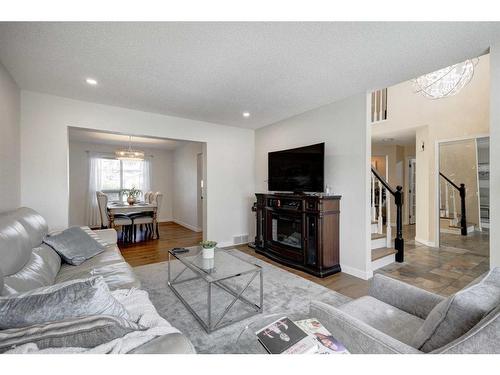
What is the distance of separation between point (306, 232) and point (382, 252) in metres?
1.32

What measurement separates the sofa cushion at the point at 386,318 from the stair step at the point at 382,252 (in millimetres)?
1966

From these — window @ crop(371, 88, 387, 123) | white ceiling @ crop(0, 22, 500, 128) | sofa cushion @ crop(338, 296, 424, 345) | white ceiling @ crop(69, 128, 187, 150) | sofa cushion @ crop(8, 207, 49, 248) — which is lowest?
sofa cushion @ crop(338, 296, 424, 345)

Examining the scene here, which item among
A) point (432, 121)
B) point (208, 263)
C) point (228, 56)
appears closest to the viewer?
point (228, 56)

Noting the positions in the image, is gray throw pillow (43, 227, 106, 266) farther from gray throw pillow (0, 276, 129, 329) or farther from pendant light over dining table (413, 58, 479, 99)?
pendant light over dining table (413, 58, 479, 99)

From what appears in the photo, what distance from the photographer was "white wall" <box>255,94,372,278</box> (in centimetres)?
288

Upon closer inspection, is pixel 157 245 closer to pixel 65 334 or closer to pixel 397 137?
pixel 65 334

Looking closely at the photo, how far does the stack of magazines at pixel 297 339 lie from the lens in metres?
0.98

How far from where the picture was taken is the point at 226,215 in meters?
4.48

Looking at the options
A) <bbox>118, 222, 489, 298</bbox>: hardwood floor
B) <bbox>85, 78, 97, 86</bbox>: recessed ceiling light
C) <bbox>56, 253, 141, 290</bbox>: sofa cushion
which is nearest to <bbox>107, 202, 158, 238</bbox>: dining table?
<bbox>118, 222, 489, 298</bbox>: hardwood floor

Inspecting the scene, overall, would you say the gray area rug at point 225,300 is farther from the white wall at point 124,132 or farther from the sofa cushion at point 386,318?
the white wall at point 124,132

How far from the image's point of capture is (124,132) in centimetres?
347

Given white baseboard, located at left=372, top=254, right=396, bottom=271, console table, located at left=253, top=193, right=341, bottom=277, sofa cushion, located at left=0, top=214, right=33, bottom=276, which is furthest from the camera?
white baseboard, located at left=372, top=254, right=396, bottom=271

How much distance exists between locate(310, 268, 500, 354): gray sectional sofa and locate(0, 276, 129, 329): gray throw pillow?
104 centimetres

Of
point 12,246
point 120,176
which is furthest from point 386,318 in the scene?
point 120,176
